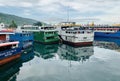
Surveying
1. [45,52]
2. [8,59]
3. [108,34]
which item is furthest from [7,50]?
[108,34]

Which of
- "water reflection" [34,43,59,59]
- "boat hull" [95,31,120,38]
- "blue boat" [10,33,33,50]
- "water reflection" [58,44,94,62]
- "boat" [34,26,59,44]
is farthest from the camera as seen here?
"boat hull" [95,31,120,38]

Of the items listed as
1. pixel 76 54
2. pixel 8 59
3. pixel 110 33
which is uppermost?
pixel 110 33

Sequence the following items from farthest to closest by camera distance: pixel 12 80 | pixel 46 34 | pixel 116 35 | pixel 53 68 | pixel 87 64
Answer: pixel 116 35, pixel 46 34, pixel 87 64, pixel 53 68, pixel 12 80

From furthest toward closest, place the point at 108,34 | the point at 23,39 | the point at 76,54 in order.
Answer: the point at 108,34 < the point at 23,39 < the point at 76,54

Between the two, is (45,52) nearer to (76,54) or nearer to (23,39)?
(23,39)

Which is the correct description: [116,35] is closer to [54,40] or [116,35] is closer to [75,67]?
[54,40]

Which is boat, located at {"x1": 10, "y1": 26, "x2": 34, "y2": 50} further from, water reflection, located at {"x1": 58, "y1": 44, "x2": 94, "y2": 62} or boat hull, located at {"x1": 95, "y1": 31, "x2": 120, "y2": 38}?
boat hull, located at {"x1": 95, "y1": 31, "x2": 120, "y2": 38}

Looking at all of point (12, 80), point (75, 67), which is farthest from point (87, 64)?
point (12, 80)

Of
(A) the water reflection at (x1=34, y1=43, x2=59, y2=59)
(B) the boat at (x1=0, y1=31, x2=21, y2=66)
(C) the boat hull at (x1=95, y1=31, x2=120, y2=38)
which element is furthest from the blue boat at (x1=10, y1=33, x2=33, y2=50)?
(C) the boat hull at (x1=95, y1=31, x2=120, y2=38)

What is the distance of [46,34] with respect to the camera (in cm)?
5912

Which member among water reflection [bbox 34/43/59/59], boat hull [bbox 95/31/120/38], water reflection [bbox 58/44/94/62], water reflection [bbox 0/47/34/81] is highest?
boat hull [bbox 95/31/120/38]

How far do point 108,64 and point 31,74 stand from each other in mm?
12884

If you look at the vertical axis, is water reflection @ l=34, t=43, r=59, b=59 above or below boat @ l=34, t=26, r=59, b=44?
below

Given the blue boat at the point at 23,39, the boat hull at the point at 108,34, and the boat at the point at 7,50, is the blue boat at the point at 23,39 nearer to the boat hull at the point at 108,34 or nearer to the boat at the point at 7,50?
the boat at the point at 7,50
